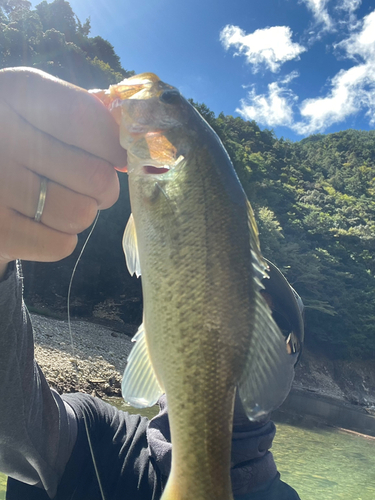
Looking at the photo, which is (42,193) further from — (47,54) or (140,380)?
(47,54)

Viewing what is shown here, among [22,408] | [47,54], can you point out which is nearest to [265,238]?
[47,54]

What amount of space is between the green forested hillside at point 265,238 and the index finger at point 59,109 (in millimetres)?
16842

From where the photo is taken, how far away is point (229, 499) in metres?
1.06

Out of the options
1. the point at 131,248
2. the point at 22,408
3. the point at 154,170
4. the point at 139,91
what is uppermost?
the point at 139,91

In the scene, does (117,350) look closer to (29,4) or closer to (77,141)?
(77,141)

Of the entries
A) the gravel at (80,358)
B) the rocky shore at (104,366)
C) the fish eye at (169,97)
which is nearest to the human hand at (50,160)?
the fish eye at (169,97)

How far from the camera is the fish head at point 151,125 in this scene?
1307 millimetres

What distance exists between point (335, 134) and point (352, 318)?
62.1 m

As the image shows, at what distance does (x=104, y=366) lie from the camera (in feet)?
34.1

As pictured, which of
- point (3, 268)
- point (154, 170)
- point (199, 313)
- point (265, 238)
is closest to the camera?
point (199, 313)

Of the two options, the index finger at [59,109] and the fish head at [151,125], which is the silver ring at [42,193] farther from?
the fish head at [151,125]

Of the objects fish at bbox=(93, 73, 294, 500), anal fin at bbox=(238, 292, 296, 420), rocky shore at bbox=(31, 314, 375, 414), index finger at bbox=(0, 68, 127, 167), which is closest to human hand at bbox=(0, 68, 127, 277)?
index finger at bbox=(0, 68, 127, 167)

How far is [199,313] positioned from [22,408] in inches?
48.4

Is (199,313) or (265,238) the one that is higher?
(265,238)
